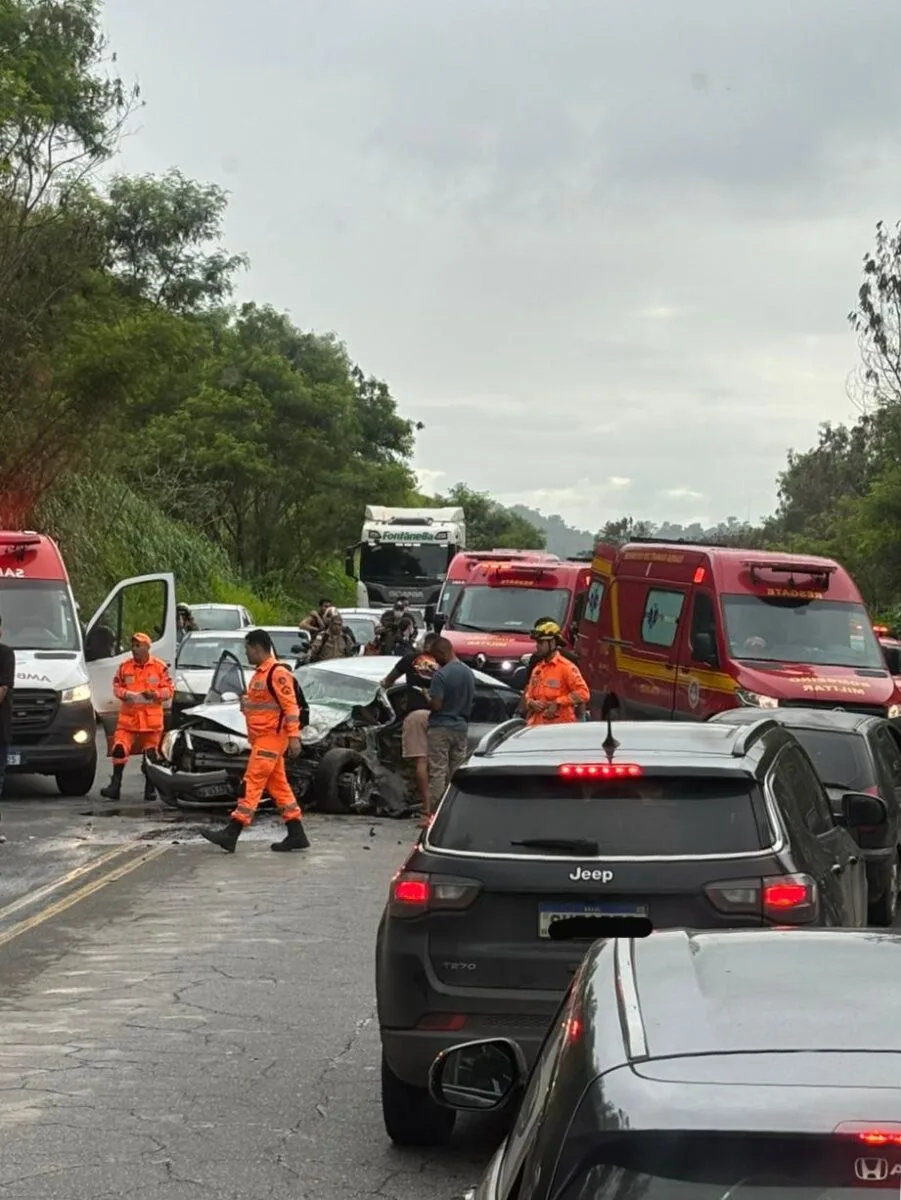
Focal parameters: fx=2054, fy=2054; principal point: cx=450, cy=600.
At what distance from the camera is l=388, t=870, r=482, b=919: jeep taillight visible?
22.3 ft

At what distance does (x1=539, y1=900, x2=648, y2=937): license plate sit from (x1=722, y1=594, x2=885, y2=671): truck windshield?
42.3ft

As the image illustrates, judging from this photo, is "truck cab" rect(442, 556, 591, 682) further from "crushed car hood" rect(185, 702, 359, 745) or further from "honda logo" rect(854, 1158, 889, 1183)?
"honda logo" rect(854, 1158, 889, 1183)

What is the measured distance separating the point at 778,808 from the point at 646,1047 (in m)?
4.12

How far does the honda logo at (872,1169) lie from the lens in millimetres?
2604

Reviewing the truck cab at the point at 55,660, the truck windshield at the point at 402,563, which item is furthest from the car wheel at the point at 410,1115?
the truck windshield at the point at 402,563

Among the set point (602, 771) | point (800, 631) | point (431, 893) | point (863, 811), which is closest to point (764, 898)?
point (602, 771)

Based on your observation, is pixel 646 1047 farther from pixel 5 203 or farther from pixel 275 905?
pixel 5 203

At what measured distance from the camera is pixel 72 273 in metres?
37.2

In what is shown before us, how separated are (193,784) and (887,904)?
22.6ft

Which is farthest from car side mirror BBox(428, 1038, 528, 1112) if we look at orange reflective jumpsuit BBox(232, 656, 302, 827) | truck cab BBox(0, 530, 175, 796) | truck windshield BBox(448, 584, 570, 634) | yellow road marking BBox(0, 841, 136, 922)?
truck windshield BBox(448, 584, 570, 634)

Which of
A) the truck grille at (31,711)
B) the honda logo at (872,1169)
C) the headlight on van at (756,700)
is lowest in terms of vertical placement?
the truck grille at (31,711)

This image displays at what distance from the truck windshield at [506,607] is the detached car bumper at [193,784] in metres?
9.51

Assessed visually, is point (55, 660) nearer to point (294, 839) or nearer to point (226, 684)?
point (226, 684)

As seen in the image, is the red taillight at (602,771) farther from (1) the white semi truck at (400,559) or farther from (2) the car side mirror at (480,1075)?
(1) the white semi truck at (400,559)
